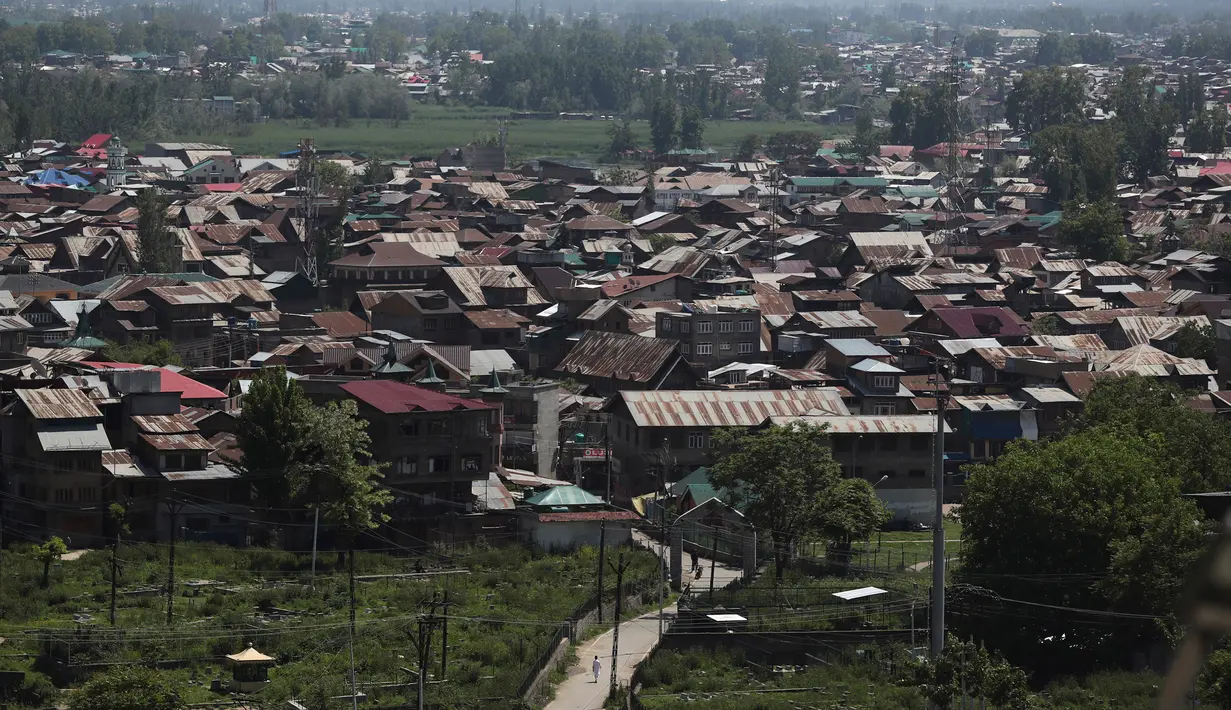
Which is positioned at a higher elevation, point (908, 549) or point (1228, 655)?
point (1228, 655)

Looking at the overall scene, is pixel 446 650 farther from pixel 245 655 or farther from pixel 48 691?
pixel 48 691

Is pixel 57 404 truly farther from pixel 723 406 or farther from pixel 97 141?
pixel 97 141

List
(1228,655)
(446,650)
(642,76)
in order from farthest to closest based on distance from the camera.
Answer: (642,76) → (446,650) → (1228,655)

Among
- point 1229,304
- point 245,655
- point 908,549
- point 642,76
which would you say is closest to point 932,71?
point 642,76

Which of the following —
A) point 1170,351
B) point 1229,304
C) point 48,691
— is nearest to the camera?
point 48,691

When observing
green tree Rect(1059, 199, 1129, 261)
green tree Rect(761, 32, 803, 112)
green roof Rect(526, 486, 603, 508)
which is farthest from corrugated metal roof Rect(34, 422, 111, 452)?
green tree Rect(761, 32, 803, 112)

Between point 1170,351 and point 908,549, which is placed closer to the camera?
point 908,549

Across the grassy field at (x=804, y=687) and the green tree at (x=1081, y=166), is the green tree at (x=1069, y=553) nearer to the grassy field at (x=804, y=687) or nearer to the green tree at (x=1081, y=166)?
the grassy field at (x=804, y=687)

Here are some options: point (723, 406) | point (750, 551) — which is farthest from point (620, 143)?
point (750, 551)
